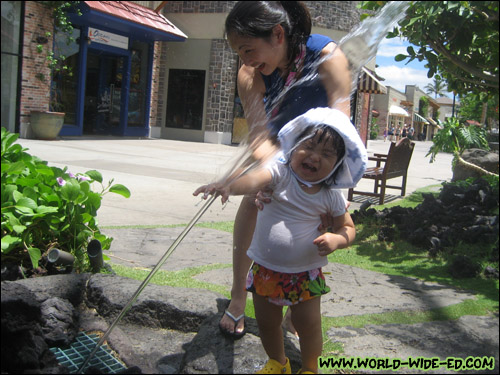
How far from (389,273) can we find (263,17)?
2238mm

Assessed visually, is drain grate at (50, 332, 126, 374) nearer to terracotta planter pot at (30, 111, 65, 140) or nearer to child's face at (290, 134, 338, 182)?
child's face at (290, 134, 338, 182)

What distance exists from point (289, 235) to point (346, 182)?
0.90 feet

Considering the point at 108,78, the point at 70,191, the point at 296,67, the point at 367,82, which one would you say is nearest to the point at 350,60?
the point at 296,67

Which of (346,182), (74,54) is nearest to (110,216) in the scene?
(346,182)

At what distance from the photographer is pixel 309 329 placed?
5.95 feet

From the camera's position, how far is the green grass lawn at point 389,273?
6.57 feet

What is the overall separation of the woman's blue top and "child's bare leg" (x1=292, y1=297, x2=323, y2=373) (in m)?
0.66

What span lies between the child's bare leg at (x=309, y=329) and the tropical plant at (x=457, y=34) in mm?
968

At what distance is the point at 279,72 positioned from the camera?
2.02m

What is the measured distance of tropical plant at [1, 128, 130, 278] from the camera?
2414mm

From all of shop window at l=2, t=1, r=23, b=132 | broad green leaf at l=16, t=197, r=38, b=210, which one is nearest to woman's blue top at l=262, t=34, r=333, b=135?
broad green leaf at l=16, t=197, r=38, b=210

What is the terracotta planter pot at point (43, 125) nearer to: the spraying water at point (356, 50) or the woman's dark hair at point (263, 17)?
the spraying water at point (356, 50)

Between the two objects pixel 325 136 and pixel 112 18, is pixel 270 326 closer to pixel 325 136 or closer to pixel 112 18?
pixel 325 136

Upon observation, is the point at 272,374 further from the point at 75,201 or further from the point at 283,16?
the point at 75,201
